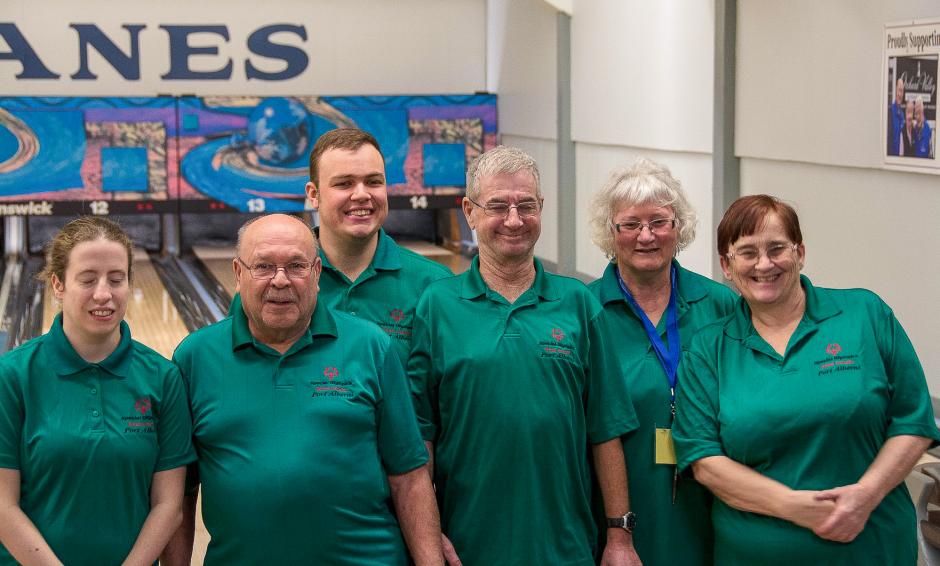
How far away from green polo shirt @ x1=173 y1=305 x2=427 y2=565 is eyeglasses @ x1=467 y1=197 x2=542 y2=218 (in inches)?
12.1

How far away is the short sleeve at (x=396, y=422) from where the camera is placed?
2059 mm

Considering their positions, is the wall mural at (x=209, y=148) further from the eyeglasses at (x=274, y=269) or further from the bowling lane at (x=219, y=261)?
the eyeglasses at (x=274, y=269)

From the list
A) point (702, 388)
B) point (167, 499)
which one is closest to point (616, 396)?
point (702, 388)

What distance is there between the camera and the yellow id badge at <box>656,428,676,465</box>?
2.24m

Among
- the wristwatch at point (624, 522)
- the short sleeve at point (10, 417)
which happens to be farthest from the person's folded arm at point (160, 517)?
the wristwatch at point (624, 522)

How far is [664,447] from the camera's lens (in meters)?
2.24

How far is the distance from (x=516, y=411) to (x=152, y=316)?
17.9 feet

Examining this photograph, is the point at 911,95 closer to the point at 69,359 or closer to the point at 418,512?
the point at 418,512

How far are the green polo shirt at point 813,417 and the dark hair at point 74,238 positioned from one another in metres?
1.03

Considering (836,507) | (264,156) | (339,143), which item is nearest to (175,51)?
(264,156)

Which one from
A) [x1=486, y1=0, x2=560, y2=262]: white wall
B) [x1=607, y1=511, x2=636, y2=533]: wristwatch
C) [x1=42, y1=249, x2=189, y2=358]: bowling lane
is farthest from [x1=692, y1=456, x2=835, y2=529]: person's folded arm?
[x1=486, y1=0, x2=560, y2=262]: white wall

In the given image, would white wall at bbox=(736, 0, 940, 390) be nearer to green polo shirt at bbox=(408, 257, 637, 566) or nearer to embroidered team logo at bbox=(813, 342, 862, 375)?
embroidered team logo at bbox=(813, 342, 862, 375)

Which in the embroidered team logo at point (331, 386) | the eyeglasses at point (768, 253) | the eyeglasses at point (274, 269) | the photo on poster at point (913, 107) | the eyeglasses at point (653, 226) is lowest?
the embroidered team logo at point (331, 386)

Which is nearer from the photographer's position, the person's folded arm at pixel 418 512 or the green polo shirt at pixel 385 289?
the person's folded arm at pixel 418 512
